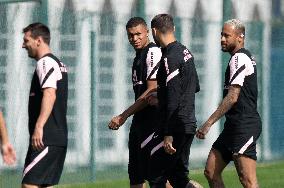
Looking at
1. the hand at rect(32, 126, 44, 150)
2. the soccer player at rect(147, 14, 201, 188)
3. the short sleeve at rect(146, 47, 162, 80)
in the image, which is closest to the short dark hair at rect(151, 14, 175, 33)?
the soccer player at rect(147, 14, 201, 188)

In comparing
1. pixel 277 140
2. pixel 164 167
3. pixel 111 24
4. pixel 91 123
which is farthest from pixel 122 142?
pixel 164 167

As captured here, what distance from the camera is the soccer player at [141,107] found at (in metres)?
12.2

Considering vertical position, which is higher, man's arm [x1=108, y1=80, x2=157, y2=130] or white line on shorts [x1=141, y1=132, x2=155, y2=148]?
man's arm [x1=108, y1=80, x2=157, y2=130]

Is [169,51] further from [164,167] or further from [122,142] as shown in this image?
[122,142]

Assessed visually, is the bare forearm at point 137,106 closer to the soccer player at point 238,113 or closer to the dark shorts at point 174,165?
the dark shorts at point 174,165

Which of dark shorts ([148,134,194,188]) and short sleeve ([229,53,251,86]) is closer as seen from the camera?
dark shorts ([148,134,194,188])

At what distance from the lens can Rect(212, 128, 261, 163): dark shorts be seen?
12.2 metres

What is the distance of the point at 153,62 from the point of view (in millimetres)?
12266

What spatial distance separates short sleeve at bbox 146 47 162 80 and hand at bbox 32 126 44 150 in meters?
1.89

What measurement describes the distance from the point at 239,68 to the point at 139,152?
57.4 inches

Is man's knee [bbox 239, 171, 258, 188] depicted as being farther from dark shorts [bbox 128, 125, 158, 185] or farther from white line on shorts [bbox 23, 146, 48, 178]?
white line on shorts [bbox 23, 146, 48, 178]

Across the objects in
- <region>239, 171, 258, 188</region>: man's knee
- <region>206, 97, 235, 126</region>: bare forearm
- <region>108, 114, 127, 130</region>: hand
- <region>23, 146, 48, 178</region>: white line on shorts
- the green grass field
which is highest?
<region>206, 97, 235, 126</region>: bare forearm

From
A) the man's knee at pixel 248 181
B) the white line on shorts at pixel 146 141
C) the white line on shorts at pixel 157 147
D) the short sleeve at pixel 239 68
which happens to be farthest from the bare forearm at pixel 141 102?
the man's knee at pixel 248 181

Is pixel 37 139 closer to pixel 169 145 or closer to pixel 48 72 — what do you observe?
pixel 48 72
